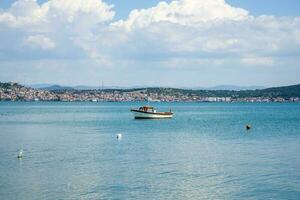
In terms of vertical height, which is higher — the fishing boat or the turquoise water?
the fishing boat

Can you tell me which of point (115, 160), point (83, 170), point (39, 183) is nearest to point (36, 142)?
point (115, 160)

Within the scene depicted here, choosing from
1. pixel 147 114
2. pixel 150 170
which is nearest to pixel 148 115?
pixel 147 114

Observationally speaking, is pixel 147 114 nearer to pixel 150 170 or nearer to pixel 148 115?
pixel 148 115

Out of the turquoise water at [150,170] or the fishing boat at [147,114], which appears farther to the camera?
the fishing boat at [147,114]

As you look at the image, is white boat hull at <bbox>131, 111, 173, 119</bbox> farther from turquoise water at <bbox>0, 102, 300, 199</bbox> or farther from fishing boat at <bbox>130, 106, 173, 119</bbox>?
turquoise water at <bbox>0, 102, 300, 199</bbox>

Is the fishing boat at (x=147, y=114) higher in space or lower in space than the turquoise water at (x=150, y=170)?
higher

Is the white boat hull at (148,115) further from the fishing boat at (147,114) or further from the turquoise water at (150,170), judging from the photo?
the turquoise water at (150,170)

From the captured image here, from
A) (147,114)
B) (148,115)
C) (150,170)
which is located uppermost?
(147,114)

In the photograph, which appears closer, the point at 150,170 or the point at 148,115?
the point at 150,170

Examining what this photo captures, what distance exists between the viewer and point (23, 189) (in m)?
33.5

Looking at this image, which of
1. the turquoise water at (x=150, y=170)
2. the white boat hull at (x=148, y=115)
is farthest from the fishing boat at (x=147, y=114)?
the turquoise water at (x=150, y=170)

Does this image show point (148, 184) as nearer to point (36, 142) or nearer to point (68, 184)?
point (68, 184)

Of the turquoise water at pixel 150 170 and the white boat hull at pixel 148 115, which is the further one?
the white boat hull at pixel 148 115

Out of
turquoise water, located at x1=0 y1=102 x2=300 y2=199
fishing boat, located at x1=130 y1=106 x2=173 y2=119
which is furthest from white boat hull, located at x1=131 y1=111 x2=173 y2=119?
turquoise water, located at x1=0 y1=102 x2=300 y2=199
